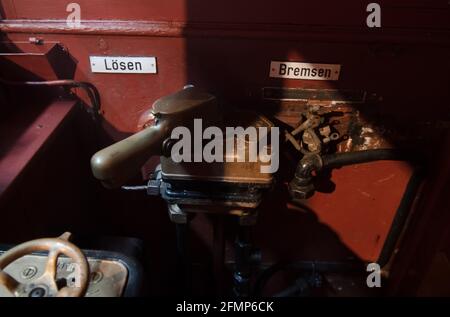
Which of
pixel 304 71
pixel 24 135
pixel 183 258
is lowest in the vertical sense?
pixel 183 258

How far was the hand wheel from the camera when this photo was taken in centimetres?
54

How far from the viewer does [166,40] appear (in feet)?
3.10

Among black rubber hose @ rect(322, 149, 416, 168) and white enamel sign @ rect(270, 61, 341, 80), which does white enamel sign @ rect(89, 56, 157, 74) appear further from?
black rubber hose @ rect(322, 149, 416, 168)

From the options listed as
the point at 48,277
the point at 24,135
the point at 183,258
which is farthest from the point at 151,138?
the point at 183,258

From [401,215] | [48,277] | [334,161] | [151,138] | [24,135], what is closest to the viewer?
[48,277]

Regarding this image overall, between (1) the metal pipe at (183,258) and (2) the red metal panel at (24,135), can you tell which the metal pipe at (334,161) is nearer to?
(1) the metal pipe at (183,258)

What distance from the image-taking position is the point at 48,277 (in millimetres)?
553

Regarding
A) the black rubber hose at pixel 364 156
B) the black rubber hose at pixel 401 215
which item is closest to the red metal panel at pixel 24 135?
the black rubber hose at pixel 364 156

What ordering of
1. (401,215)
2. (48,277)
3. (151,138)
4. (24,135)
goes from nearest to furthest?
1. (48,277)
2. (151,138)
3. (24,135)
4. (401,215)

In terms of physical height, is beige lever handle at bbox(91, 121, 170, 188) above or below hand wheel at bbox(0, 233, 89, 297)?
above

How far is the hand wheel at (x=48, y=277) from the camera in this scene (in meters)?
0.54

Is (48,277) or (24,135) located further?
(24,135)

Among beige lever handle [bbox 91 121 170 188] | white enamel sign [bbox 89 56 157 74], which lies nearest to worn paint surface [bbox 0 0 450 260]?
white enamel sign [bbox 89 56 157 74]

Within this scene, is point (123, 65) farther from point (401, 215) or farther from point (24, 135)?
point (401, 215)
